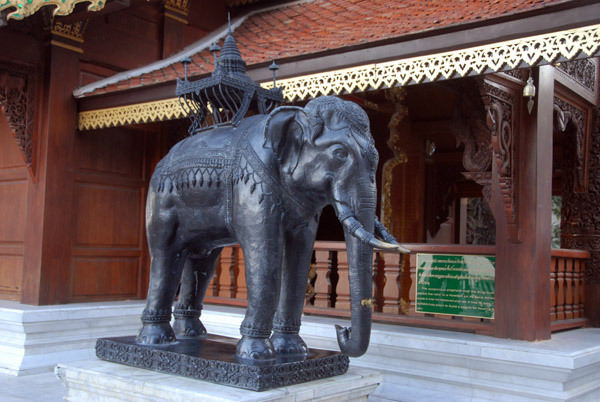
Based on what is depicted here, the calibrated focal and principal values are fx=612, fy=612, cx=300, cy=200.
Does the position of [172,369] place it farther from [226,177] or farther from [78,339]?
[78,339]

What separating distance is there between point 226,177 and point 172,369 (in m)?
0.86

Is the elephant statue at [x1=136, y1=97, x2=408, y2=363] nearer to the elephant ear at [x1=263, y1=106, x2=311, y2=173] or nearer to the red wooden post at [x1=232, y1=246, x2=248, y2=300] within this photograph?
the elephant ear at [x1=263, y1=106, x2=311, y2=173]

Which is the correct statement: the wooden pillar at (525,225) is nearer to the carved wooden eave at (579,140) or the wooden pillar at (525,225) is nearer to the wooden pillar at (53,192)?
the carved wooden eave at (579,140)

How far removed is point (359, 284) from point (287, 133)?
2.27 feet

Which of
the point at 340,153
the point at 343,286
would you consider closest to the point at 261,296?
the point at 340,153

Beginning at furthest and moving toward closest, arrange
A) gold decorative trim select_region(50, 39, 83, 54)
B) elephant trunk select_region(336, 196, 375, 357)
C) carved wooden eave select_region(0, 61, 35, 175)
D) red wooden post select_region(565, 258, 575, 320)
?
gold decorative trim select_region(50, 39, 83, 54)
carved wooden eave select_region(0, 61, 35, 175)
red wooden post select_region(565, 258, 575, 320)
elephant trunk select_region(336, 196, 375, 357)

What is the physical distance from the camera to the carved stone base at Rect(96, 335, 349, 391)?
2.38 m

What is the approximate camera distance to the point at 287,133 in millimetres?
2553

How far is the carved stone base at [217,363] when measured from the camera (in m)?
2.38

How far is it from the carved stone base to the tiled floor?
1828mm

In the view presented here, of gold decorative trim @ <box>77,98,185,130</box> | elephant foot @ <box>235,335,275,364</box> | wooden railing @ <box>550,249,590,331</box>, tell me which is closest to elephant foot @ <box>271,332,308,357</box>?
elephant foot @ <box>235,335,275,364</box>

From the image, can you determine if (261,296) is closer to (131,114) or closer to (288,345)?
(288,345)

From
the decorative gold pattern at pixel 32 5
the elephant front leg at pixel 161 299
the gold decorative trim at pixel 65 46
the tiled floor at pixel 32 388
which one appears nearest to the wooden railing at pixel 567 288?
the elephant front leg at pixel 161 299

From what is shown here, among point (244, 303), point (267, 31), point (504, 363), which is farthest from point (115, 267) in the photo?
point (504, 363)
